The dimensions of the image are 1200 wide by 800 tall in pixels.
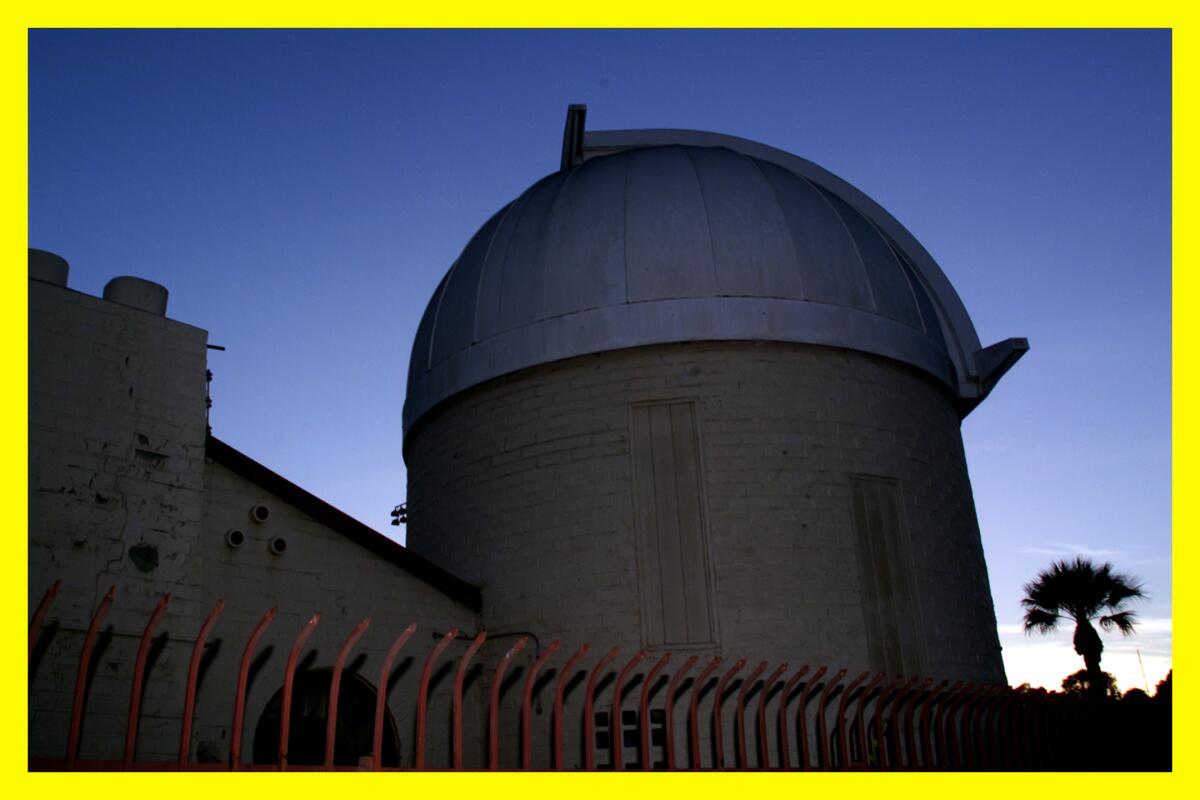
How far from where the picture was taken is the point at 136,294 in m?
8.52

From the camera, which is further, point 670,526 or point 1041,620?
point 1041,620

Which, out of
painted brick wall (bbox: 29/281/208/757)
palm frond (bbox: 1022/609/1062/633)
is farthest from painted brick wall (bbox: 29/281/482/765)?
palm frond (bbox: 1022/609/1062/633)

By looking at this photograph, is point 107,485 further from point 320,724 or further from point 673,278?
point 673,278

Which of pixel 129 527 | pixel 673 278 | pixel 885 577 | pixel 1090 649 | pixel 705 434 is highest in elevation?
pixel 673 278

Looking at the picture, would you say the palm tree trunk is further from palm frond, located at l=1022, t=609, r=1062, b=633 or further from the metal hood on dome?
the metal hood on dome

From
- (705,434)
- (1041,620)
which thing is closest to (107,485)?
(705,434)

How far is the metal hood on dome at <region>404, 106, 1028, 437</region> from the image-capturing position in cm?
1185

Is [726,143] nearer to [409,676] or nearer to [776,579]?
[776,579]

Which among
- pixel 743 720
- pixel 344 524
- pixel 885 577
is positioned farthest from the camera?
pixel 885 577

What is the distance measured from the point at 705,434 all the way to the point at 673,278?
186 centimetres

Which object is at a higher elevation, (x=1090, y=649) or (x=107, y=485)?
(x=107, y=485)

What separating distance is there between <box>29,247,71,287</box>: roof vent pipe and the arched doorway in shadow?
420cm

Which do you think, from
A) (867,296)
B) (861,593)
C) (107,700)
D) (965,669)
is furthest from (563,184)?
(107,700)

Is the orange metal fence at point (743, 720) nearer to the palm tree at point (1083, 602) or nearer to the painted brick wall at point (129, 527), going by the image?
the painted brick wall at point (129, 527)
